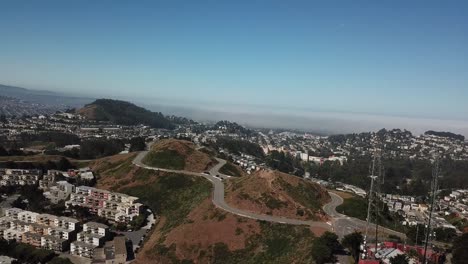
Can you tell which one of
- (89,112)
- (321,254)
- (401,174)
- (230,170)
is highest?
(321,254)

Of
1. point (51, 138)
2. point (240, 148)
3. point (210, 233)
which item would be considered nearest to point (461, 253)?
point (210, 233)

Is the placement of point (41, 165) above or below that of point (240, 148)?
above

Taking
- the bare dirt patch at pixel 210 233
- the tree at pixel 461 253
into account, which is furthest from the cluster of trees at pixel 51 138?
the tree at pixel 461 253

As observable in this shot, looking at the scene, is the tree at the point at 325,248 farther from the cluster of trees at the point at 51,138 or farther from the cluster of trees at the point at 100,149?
the cluster of trees at the point at 51,138

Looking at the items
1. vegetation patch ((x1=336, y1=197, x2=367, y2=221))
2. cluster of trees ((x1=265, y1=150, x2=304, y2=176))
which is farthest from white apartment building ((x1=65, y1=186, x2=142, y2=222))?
cluster of trees ((x1=265, y1=150, x2=304, y2=176))

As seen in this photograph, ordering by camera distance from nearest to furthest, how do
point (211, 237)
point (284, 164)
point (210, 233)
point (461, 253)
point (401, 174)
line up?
point (461, 253) < point (211, 237) < point (210, 233) < point (284, 164) < point (401, 174)

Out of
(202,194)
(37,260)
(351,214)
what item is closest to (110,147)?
(202,194)

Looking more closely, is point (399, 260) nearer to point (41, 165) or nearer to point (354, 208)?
point (354, 208)
